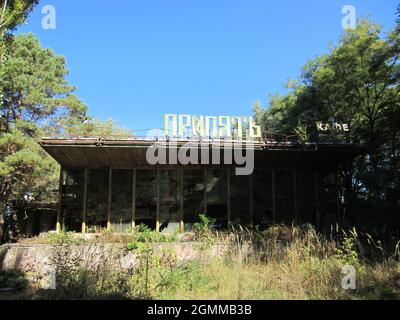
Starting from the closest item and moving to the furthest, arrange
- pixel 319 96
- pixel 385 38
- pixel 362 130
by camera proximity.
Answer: pixel 385 38 → pixel 362 130 → pixel 319 96

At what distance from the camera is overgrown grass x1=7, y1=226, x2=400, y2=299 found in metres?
6.41

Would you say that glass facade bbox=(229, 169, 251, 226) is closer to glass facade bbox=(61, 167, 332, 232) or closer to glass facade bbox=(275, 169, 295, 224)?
glass facade bbox=(61, 167, 332, 232)

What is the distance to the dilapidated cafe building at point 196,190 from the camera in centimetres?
1584

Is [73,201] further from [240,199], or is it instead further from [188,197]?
[240,199]

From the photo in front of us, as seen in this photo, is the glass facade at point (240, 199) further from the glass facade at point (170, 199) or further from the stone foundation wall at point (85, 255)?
the stone foundation wall at point (85, 255)

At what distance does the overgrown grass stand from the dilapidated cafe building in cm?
754

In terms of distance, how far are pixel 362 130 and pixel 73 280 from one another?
623 inches

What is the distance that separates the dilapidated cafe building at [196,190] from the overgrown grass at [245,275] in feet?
24.7

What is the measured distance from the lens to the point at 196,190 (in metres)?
16.3

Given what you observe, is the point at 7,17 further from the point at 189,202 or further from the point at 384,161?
Result: the point at 384,161

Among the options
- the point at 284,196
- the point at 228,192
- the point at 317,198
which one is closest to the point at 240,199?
the point at 228,192

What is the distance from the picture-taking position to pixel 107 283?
6.97m

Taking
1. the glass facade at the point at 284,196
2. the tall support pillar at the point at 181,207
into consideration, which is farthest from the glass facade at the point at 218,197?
the glass facade at the point at 284,196
